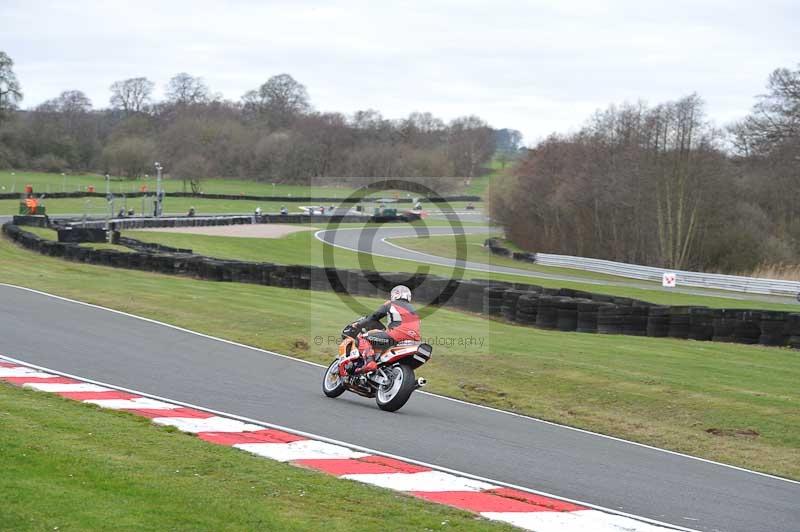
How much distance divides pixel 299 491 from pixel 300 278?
20.9 meters

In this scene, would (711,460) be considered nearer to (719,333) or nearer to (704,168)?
(719,333)

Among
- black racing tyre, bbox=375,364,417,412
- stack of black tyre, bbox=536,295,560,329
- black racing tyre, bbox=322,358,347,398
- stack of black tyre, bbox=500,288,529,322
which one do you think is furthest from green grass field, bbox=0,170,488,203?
black racing tyre, bbox=375,364,417,412

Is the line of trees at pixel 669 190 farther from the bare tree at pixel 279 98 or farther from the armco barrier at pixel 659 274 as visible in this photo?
the bare tree at pixel 279 98

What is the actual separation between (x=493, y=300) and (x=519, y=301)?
50.9 inches

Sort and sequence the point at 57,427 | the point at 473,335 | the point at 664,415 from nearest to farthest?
the point at 57,427
the point at 664,415
the point at 473,335

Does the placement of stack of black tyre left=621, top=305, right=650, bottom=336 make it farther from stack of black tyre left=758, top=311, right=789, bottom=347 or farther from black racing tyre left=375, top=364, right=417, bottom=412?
black racing tyre left=375, top=364, right=417, bottom=412

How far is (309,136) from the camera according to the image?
375 feet

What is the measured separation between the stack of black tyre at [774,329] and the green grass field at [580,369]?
33.4 inches

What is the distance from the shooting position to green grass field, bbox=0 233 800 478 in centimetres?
1220

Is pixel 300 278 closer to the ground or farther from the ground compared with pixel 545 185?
closer to the ground

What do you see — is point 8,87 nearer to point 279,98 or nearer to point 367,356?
point 279,98

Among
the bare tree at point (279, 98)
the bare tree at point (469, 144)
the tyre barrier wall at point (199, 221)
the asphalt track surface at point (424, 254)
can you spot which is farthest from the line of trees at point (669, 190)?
the bare tree at point (279, 98)

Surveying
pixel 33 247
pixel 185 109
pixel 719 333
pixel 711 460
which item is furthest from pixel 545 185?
pixel 185 109

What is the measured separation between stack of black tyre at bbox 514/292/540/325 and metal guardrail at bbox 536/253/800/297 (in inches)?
903
